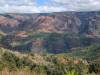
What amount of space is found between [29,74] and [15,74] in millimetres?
629

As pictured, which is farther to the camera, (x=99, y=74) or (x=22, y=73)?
(x=99, y=74)

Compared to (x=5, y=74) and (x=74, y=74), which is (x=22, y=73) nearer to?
(x=5, y=74)

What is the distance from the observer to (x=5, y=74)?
45.0ft

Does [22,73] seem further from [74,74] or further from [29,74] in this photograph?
[74,74]

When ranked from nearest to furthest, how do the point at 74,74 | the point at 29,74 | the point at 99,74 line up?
the point at 74,74 → the point at 29,74 → the point at 99,74

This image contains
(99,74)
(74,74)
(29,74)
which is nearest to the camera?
(74,74)

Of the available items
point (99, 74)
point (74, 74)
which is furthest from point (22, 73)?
point (99, 74)

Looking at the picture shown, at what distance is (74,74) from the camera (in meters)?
13.1

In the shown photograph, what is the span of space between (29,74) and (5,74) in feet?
3.50

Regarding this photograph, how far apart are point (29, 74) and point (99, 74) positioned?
146 inches

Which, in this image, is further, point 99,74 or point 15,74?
point 99,74

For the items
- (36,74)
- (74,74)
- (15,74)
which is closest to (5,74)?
(15,74)

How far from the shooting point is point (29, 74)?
550 inches

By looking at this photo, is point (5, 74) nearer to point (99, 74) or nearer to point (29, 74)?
point (29, 74)
